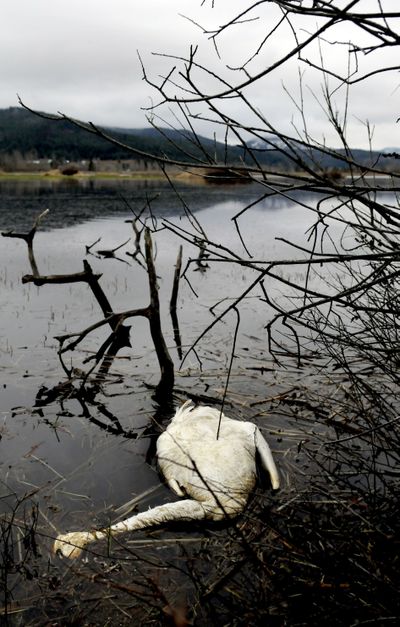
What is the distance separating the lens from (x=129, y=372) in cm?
897

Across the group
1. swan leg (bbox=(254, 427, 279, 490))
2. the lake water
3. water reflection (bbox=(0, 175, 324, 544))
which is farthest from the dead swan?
water reflection (bbox=(0, 175, 324, 544))

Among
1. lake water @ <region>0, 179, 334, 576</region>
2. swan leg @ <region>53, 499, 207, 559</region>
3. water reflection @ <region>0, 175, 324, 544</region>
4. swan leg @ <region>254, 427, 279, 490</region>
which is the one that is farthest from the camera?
water reflection @ <region>0, 175, 324, 544</region>

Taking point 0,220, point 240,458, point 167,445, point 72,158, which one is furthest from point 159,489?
point 72,158

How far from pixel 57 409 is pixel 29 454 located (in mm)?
1364

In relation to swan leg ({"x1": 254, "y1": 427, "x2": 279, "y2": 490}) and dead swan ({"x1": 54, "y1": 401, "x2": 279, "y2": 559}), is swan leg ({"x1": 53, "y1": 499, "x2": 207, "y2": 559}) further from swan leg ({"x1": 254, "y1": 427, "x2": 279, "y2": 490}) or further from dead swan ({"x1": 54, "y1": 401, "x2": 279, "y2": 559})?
swan leg ({"x1": 254, "y1": 427, "x2": 279, "y2": 490})

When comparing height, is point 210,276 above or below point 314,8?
below

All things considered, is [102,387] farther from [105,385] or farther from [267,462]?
[267,462]

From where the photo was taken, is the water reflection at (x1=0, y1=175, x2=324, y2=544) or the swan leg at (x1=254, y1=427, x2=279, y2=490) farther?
the water reflection at (x1=0, y1=175, x2=324, y2=544)

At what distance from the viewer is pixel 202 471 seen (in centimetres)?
472

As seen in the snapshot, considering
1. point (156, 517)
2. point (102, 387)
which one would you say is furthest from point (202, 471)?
point (102, 387)

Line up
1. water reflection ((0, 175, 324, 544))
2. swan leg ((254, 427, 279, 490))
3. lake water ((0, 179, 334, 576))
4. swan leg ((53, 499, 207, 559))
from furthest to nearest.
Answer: water reflection ((0, 175, 324, 544)) → lake water ((0, 179, 334, 576)) → swan leg ((254, 427, 279, 490)) → swan leg ((53, 499, 207, 559))

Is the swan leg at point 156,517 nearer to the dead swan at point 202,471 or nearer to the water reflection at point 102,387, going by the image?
the dead swan at point 202,471

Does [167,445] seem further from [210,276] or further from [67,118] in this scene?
[210,276]

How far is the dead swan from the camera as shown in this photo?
4406 mm
